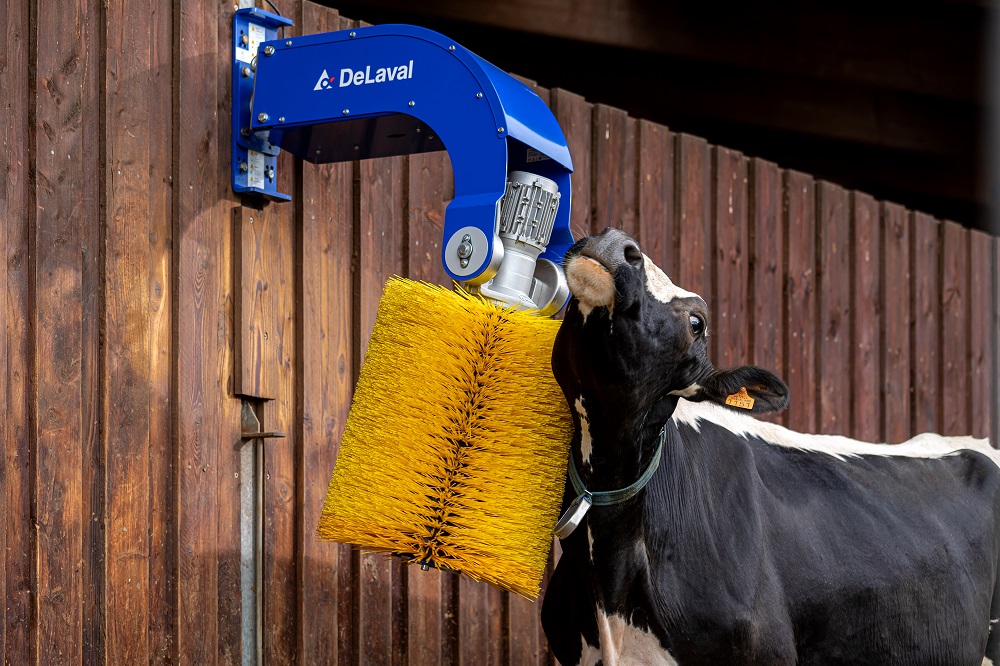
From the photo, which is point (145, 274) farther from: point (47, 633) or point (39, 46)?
point (47, 633)

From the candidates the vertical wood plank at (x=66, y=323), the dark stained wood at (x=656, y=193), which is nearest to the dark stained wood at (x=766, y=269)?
the dark stained wood at (x=656, y=193)

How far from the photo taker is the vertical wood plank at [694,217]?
236 inches

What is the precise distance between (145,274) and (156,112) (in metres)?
0.51

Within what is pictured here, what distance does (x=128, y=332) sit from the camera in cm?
367

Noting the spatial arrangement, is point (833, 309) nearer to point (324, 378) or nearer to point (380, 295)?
point (380, 295)

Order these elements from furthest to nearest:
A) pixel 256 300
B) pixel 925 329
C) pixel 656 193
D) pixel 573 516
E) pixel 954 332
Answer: pixel 954 332, pixel 925 329, pixel 656 193, pixel 256 300, pixel 573 516

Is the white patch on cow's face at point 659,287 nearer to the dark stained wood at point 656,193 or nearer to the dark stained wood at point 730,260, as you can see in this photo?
the dark stained wood at point 656,193

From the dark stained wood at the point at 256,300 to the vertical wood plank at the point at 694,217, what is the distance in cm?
238

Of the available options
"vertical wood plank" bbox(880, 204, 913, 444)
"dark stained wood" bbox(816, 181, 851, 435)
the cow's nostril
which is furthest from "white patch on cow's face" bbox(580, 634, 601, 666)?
"vertical wood plank" bbox(880, 204, 913, 444)

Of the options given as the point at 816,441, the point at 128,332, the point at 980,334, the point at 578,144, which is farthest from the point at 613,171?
the point at 980,334

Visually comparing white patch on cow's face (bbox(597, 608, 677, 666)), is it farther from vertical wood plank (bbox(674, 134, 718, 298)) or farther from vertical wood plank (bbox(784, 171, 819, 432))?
vertical wood plank (bbox(784, 171, 819, 432))

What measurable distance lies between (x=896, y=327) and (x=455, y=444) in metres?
4.62

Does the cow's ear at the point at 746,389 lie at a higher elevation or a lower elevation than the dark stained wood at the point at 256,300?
lower

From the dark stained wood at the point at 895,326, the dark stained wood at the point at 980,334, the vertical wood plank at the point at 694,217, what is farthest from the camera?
the dark stained wood at the point at 980,334
